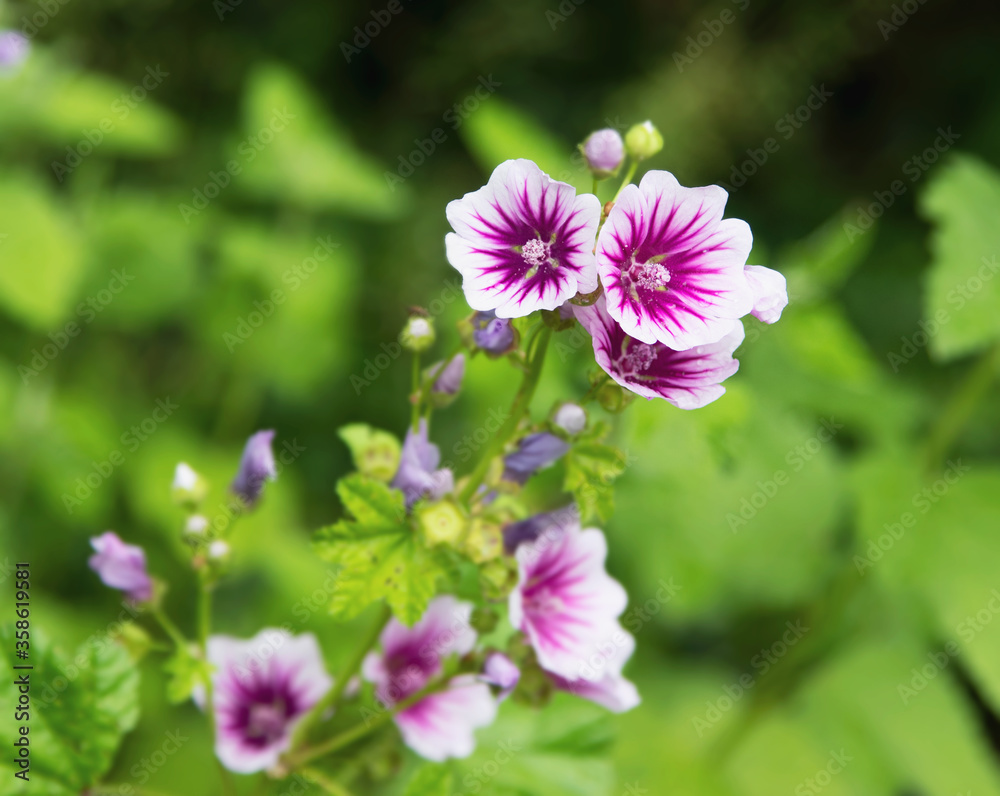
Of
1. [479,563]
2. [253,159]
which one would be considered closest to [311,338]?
[253,159]

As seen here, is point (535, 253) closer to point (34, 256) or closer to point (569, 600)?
point (569, 600)

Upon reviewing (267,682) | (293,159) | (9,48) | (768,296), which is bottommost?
(267,682)

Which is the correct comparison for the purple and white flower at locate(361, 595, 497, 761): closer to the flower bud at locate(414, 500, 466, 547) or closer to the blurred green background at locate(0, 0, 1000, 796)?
the blurred green background at locate(0, 0, 1000, 796)

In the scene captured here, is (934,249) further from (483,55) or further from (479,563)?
(483,55)

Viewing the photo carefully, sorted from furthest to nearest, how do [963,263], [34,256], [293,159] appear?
1. [293,159]
2. [34,256]
3. [963,263]

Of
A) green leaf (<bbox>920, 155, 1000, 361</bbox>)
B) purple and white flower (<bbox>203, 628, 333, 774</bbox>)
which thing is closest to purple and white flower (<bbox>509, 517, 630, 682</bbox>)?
purple and white flower (<bbox>203, 628, 333, 774</bbox>)

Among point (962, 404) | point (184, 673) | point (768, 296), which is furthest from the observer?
point (962, 404)

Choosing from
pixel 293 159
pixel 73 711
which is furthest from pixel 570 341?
pixel 73 711
